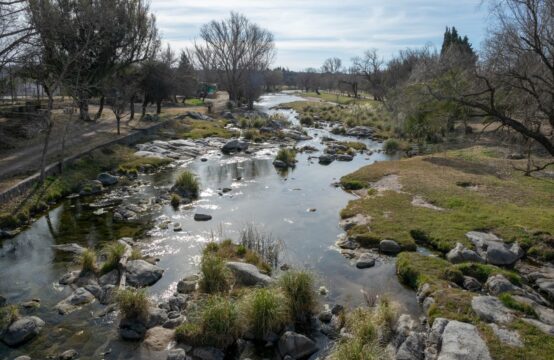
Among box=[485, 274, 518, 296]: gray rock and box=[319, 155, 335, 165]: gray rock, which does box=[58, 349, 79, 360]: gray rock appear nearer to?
box=[485, 274, 518, 296]: gray rock

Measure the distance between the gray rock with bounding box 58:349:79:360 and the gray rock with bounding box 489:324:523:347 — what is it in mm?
10685

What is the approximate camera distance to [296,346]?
10945mm

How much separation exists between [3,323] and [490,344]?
12.8 meters

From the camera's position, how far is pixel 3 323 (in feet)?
38.0

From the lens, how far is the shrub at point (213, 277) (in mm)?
13992

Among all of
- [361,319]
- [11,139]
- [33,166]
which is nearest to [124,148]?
[11,139]

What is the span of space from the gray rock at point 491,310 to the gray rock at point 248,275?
6380mm

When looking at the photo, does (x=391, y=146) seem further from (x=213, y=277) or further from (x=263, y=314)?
(x=263, y=314)

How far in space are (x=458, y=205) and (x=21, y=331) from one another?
1989cm

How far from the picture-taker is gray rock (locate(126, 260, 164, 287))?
47.7ft

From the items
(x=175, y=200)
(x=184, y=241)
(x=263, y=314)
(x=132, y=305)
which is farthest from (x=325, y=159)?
(x=132, y=305)

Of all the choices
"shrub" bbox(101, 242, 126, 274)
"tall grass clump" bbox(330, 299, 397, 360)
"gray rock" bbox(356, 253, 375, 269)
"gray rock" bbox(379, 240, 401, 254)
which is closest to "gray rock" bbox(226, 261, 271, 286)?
"tall grass clump" bbox(330, 299, 397, 360)

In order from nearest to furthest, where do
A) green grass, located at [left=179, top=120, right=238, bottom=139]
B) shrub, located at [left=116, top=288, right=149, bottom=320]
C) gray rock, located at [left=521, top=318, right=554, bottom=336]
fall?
gray rock, located at [left=521, top=318, right=554, bottom=336] < shrub, located at [left=116, top=288, right=149, bottom=320] < green grass, located at [left=179, top=120, right=238, bottom=139]

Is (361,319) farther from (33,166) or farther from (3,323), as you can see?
(33,166)
